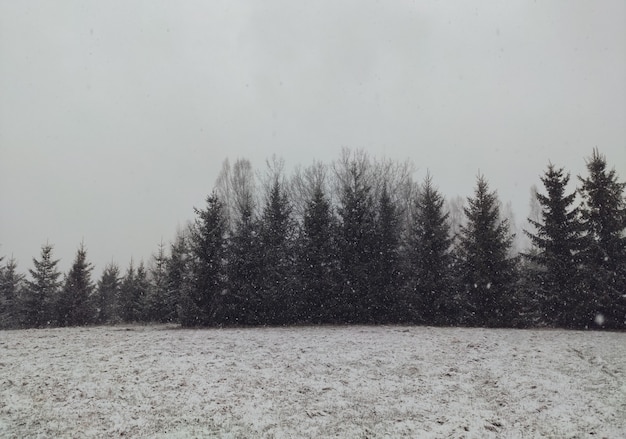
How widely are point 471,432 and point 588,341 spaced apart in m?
8.17

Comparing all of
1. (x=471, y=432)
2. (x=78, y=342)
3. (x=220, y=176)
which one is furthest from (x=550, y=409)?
(x=220, y=176)

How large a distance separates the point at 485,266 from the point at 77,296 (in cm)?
2611

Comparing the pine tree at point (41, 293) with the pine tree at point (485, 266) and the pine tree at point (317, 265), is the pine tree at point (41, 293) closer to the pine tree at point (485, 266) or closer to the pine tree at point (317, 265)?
the pine tree at point (317, 265)

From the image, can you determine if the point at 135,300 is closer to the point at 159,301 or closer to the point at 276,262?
the point at 159,301

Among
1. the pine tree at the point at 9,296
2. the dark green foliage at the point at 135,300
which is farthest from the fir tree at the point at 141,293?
the pine tree at the point at 9,296

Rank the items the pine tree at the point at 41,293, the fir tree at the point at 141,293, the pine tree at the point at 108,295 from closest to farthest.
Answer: the pine tree at the point at 41,293 < the fir tree at the point at 141,293 < the pine tree at the point at 108,295

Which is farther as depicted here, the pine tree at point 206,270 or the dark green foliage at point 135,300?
the dark green foliage at point 135,300

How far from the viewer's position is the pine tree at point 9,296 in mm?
25281

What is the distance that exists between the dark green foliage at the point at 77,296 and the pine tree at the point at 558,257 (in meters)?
27.9

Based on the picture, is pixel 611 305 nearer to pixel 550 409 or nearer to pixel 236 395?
pixel 550 409

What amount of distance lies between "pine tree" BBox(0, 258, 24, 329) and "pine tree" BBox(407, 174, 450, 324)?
27.6 m

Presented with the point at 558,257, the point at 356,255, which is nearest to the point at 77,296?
the point at 356,255

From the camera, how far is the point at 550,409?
249 inches

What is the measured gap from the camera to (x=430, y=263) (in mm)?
18016
